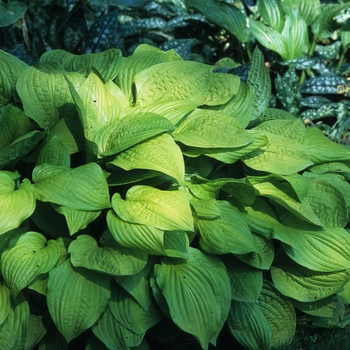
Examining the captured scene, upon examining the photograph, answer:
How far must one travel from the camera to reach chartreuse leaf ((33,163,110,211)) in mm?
2566

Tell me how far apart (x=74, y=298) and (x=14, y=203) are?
1.56 ft

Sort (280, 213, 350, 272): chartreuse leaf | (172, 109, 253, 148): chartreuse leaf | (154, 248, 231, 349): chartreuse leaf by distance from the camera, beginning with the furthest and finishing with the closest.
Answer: (280, 213, 350, 272): chartreuse leaf → (172, 109, 253, 148): chartreuse leaf → (154, 248, 231, 349): chartreuse leaf

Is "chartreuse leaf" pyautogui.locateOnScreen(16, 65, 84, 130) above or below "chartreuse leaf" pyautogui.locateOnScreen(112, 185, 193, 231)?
above

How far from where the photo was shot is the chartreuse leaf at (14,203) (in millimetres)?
2457

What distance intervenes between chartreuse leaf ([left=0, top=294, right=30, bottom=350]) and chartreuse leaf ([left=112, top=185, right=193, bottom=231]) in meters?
0.60

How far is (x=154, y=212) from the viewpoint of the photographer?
2.61m

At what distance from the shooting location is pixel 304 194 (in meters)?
2.95

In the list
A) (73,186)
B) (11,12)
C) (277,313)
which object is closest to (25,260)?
(73,186)

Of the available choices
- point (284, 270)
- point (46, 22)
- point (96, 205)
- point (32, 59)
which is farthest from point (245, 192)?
point (46, 22)

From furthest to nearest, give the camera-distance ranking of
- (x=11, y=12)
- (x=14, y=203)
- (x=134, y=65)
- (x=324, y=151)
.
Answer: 1. (x=11, y=12)
2. (x=324, y=151)
3. (x=134, y=65)
4. (x=14, y=203)

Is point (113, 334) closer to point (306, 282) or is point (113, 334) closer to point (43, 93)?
point (306, 282)

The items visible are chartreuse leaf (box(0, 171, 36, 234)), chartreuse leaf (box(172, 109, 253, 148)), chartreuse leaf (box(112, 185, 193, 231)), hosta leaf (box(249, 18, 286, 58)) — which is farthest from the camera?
hosta leaf (box(249, 18, 286, 58))

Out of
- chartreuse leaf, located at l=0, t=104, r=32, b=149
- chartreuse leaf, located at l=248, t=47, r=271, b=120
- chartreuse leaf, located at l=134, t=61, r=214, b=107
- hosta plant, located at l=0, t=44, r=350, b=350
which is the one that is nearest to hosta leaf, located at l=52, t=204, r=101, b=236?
hosta plant, located at l=0, t=44, r=350, b=350

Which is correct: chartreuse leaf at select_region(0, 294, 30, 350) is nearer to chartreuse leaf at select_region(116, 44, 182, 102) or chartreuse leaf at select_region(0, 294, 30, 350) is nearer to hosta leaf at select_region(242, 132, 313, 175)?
chartreuse leaf at select_region(116, 44, 182, 102)
